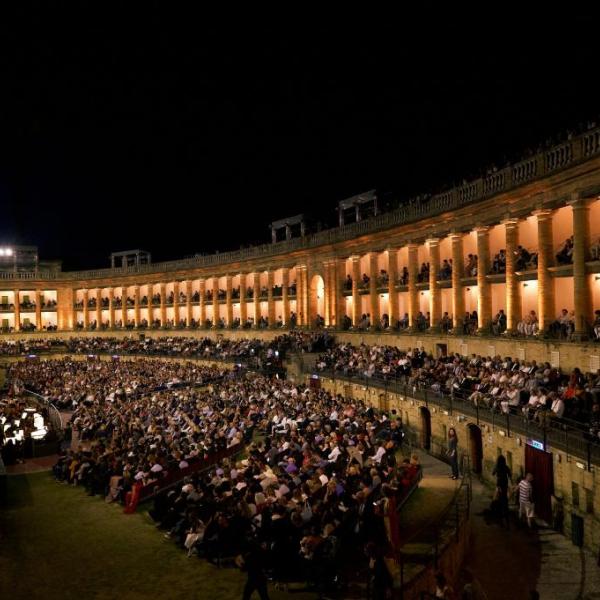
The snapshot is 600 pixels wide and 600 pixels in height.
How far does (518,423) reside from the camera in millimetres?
19594

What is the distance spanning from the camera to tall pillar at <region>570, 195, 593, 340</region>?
23203 mm

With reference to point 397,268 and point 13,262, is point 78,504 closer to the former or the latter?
point 397,268

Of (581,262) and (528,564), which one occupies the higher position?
(581,262)

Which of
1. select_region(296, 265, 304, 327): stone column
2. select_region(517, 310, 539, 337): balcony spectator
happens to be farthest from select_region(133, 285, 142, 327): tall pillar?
select_region(517, 310, 539, 337): balcony spectator

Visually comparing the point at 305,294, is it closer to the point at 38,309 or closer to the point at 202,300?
the point at 202,300

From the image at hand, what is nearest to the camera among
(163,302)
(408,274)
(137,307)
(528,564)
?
(528,564)

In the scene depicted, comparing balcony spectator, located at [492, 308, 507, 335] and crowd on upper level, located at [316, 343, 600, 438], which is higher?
balcony spectator, located at [492, 308, 507, 335]

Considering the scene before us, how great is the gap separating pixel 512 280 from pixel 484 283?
2.54m

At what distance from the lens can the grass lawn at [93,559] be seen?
→ 570 inches

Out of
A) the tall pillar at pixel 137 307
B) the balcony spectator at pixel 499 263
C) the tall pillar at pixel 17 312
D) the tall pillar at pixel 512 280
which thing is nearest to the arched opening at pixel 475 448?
the tall pillar at pixel 512 280

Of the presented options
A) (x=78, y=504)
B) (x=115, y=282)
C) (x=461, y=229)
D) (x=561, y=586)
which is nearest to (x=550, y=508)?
(x=561, y=586)

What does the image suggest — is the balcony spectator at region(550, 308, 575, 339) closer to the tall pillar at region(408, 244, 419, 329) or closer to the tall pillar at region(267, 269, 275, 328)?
the tall pillar at region(408, 244, 419, 329)

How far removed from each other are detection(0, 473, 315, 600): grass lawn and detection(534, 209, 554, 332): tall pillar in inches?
690

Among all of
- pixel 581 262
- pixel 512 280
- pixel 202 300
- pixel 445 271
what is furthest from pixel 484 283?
pixel 202 300
